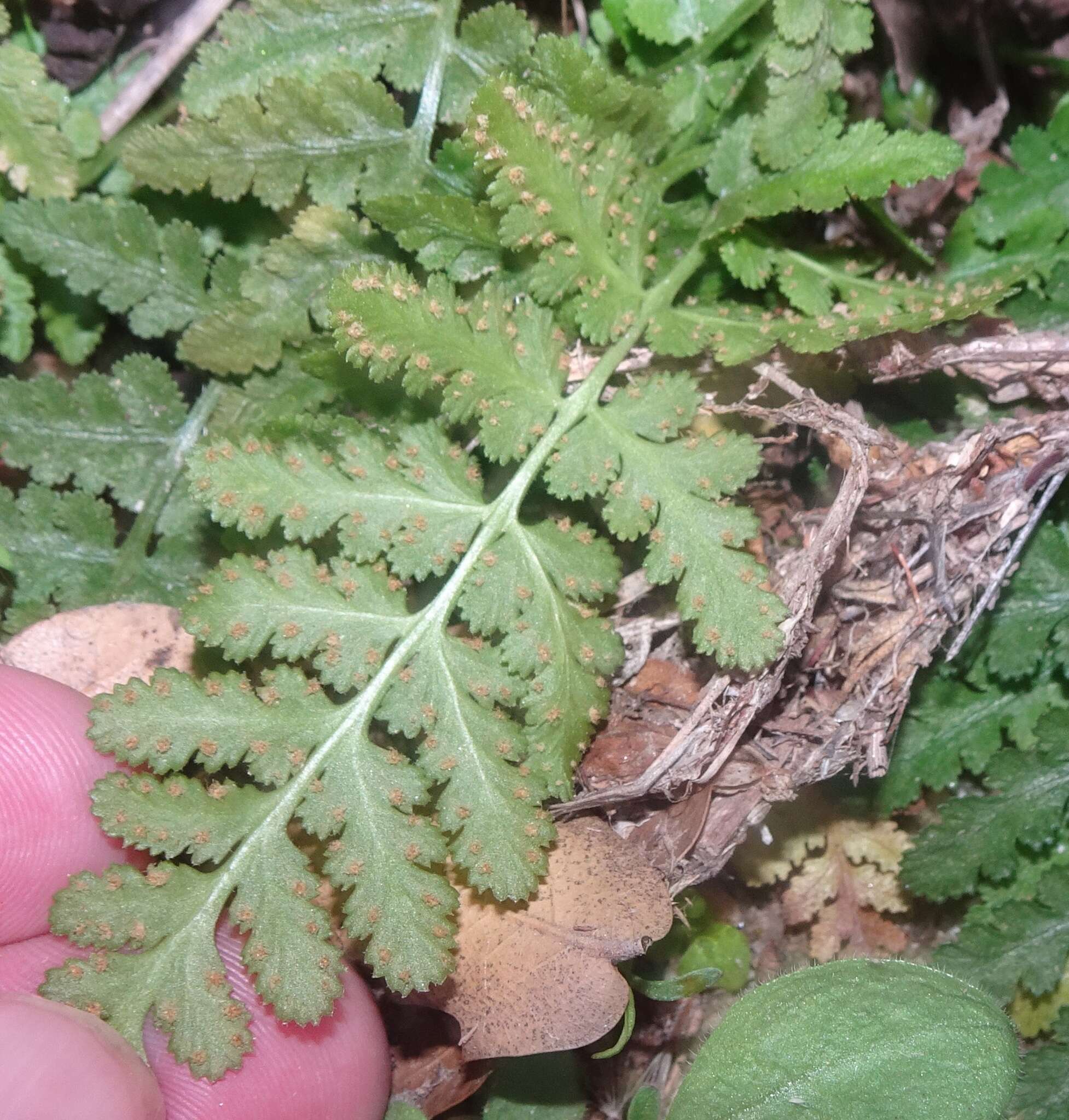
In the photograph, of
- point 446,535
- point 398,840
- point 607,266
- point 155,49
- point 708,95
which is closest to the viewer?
point 398,840

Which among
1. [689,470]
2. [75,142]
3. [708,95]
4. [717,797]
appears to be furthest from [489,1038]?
[75,142]

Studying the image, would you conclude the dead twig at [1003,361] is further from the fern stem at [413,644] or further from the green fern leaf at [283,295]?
the green fern leaf at [283,295]

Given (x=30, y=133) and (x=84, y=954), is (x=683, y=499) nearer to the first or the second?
(x=84, y=954)

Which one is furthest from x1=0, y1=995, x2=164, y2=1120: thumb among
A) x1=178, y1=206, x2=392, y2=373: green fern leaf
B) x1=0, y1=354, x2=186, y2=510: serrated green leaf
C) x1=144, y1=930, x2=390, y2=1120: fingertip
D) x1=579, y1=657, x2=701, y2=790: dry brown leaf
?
x1=178, y1=206, x2=392, y2=373: green fern leaf

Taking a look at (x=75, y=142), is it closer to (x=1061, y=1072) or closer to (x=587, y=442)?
(x=587, y=442)

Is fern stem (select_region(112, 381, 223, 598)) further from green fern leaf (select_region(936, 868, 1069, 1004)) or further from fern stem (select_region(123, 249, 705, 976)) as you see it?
green fern leaf (select_region(936, 868, 1069, 1004))

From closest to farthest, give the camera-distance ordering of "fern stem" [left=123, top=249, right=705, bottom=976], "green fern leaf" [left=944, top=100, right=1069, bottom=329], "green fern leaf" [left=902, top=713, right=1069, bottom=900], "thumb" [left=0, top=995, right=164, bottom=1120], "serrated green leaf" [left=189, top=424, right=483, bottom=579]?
1. "thumb" [left=0, top=995, right=164, bottom=1120]
2. "fern stem" [left=123, top=249, right=705, bottom=976]
3. "serrated green leaf" [left=189, top=424, right=483, bottom=579]
4. "green fern leaf" [left=902, top=713, right=1069, bottom=900]
5. "green fern leaf" [left=944, top=100, right=1069, bottom=329]

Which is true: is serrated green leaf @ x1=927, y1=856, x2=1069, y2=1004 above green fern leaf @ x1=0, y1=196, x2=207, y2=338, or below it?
below
